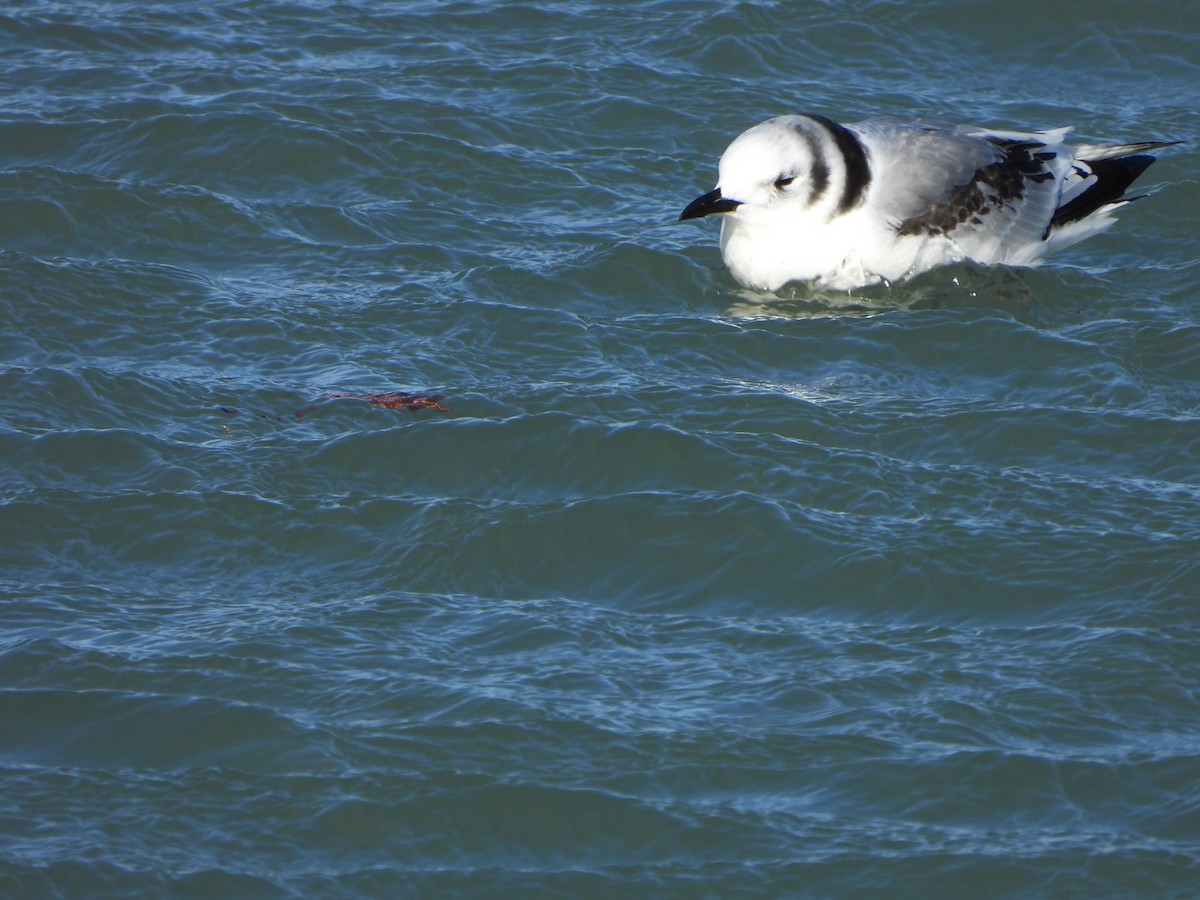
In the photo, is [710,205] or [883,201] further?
[883,201]

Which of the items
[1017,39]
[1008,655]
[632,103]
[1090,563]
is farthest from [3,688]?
[1017,39]

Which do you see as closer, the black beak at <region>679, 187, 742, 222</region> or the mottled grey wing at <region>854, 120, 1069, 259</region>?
the black beak at <region>679, 187, 742, 222</region>

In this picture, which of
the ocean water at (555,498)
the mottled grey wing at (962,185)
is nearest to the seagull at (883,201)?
the mottled grey wing at (962,185)

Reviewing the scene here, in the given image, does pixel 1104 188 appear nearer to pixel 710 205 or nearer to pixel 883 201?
pixel 883 201

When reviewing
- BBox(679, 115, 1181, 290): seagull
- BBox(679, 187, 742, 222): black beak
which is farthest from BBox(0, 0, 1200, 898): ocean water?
BBox(679, 187, 742, 222): black beak

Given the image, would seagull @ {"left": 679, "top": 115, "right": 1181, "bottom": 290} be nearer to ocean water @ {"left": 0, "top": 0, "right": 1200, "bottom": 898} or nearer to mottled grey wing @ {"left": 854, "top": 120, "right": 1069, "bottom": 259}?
mottled grey wing @ {"left": 854, "top": 120, "right": 1069, "bottom": 259}

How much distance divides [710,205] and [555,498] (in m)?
2.24

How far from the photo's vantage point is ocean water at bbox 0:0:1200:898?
14.3 feet

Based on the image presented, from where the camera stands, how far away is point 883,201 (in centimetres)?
780

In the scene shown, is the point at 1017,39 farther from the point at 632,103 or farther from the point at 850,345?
the point at 850,345

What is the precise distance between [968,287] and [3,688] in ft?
15.5

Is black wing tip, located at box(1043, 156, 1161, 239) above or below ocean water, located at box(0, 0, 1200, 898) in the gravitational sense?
above

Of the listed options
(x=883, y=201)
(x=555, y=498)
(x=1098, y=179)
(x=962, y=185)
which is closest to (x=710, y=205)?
(x=883, y=201)

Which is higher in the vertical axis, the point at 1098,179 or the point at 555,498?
the point at 1098,179
